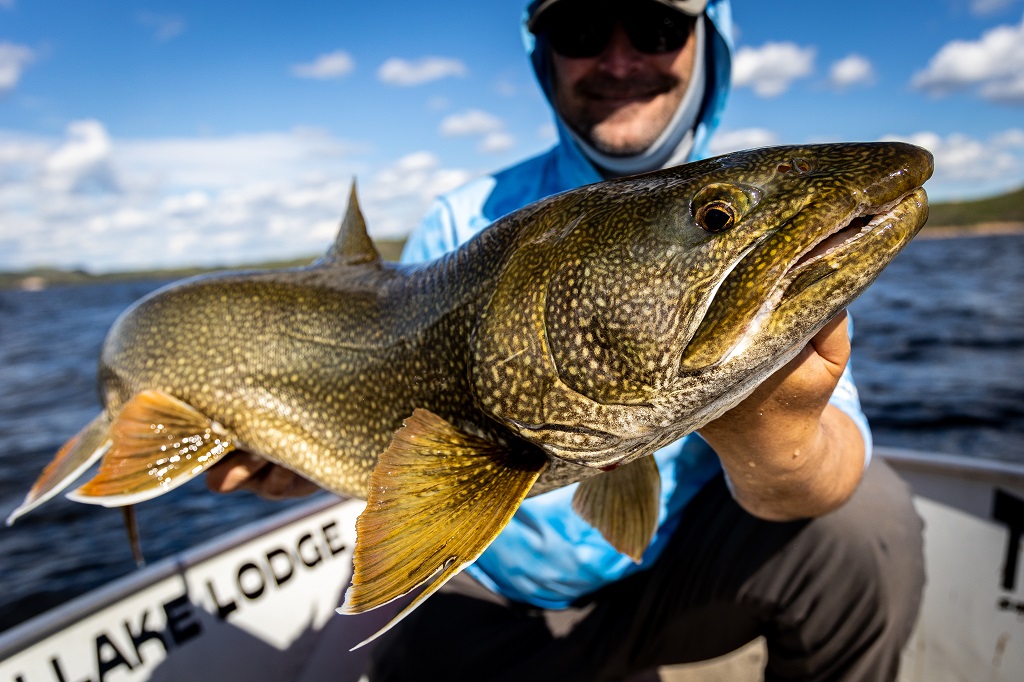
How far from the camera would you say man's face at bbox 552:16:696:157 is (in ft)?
12.6

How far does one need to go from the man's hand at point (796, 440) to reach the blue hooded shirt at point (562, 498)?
12.4 inches

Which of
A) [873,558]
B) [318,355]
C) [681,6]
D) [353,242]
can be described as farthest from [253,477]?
[681,6]

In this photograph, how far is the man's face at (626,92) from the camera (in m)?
3.86

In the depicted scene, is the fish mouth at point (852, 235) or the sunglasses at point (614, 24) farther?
the sunglasses at point (614, 24)

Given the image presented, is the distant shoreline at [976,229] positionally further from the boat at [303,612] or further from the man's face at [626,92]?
the man's face at [626,92]

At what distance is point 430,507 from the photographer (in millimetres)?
1938

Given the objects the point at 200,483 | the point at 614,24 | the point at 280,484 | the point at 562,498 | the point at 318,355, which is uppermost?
the point at 614,24

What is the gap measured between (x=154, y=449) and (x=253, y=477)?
18.4 inches

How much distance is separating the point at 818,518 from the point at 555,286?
75.4 inches

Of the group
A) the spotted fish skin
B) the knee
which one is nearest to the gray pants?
the knee

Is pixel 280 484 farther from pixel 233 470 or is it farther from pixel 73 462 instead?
pixel 73 462

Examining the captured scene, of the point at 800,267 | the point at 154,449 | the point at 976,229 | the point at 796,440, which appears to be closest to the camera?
the point at 800,267

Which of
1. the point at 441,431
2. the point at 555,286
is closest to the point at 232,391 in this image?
the point at 441,431

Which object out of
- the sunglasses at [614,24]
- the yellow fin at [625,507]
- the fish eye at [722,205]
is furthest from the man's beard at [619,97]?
the fish eye at [722,205]
